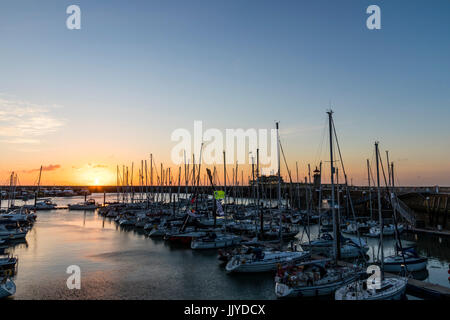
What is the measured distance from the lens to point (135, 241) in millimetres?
49531

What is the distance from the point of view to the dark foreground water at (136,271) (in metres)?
25.0

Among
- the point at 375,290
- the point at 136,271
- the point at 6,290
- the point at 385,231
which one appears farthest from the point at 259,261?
the point at 385,231

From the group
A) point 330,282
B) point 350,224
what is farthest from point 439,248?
point 330,282

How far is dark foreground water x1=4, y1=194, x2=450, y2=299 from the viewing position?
25.0 m

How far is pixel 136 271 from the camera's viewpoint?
31.6 m

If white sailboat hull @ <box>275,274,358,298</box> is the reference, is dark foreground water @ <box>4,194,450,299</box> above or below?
below

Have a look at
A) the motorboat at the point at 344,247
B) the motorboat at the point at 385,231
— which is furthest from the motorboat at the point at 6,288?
the motorboat at the point at 385,231

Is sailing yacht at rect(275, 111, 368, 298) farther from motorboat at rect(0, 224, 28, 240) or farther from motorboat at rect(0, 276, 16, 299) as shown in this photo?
motorboat at rect(0, 224, 28, 240)

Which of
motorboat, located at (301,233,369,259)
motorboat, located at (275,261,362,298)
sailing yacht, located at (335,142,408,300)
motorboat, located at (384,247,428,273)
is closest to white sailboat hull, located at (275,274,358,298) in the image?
motorboat, located at (275,261,362,298)

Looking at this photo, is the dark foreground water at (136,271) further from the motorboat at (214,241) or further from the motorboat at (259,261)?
the motorboat at (214,241)

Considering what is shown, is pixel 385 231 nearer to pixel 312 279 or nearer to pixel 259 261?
pixel 259 261
